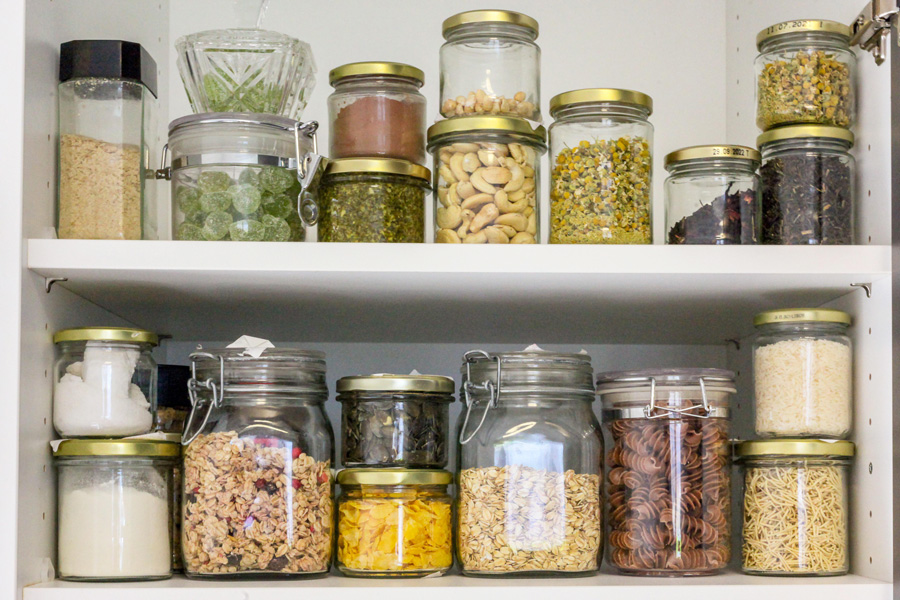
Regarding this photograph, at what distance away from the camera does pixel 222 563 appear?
2.87ft

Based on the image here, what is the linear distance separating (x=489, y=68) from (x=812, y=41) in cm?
34

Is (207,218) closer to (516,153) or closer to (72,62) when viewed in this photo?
(72,62)

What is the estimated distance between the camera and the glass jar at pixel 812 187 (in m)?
0.93

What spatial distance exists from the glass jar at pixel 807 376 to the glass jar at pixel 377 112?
0.42m

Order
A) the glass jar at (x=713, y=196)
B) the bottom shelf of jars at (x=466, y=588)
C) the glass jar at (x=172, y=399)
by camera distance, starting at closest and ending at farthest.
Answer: the bottom shelf of jars at (x=466, y=588) → the glass jar at (x=713, y=196) → the glass jar at (x=172, y=399)

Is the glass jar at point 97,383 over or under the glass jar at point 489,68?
under

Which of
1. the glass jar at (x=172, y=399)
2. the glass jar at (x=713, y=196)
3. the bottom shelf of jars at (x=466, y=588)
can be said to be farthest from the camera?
the glass jar at (x=172, y=399)

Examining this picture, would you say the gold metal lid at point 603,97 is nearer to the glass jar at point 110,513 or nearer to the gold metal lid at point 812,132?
the gold metal lid at point 812,132

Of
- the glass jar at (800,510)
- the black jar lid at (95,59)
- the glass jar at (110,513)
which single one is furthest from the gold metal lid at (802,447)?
the black jar lid at (95,59)

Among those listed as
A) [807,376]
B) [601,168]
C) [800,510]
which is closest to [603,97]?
[601,168]

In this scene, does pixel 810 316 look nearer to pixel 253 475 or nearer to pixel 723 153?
pixel 723 153

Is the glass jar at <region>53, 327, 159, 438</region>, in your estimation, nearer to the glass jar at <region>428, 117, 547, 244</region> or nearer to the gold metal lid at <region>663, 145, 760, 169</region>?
the glass jar at <region>428, 117, 547, 244</region>

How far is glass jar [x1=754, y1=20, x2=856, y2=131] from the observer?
95 centimetres

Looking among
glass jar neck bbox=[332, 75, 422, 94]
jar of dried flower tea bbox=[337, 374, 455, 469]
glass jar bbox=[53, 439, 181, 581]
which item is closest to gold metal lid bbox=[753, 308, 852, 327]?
jar of dried flower tea bbox=[337, 374, 455, 469]
